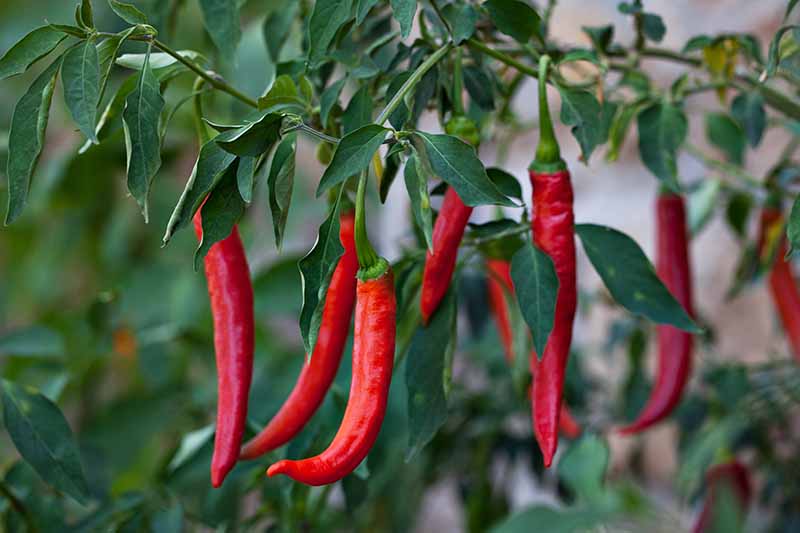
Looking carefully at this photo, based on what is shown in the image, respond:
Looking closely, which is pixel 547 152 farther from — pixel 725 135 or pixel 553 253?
pixel 725 135

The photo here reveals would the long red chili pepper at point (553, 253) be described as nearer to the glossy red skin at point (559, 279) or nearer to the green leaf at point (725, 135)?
the glossy red skin at point (559, 279)

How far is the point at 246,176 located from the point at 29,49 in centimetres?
13

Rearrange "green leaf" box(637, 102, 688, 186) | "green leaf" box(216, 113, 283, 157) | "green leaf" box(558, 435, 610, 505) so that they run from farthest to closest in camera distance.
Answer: "green leaf" box(558, 435, 610, 505) < "green leaf" box(637, 102, 688, 186) < "green leaf" box(216, 113, 283, 157)

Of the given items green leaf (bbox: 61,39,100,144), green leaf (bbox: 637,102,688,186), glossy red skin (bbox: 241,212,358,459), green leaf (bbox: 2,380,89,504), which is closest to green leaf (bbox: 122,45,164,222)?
green leaf (bbox: 61,39,100,144)

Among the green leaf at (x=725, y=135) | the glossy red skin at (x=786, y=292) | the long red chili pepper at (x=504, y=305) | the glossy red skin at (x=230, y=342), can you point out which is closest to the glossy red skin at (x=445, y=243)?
the glossy red skin at (x=230, y=342)

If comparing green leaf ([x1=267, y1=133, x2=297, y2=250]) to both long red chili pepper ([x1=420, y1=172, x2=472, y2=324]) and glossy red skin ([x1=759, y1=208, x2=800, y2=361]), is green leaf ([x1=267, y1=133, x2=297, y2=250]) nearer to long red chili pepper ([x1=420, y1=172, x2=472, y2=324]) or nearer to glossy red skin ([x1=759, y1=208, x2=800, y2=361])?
long red chili pepper ([x1=420, y1=172, x2=472, y2=324])

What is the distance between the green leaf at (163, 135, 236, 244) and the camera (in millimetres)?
466

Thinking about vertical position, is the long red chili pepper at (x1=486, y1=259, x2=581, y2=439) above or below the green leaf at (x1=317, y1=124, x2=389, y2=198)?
below

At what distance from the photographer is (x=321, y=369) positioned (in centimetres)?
57

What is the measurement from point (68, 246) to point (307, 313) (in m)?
1.38

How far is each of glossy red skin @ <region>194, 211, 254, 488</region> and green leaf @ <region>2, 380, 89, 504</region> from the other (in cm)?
13


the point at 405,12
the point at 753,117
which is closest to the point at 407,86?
the point at 405,12

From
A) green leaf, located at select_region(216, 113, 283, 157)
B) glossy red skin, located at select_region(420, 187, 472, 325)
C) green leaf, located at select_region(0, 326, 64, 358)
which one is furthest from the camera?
green leaf, located at select_region(0, 326, 64, 358)

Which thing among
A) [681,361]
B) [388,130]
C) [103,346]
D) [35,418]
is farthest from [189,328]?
[388,130]
